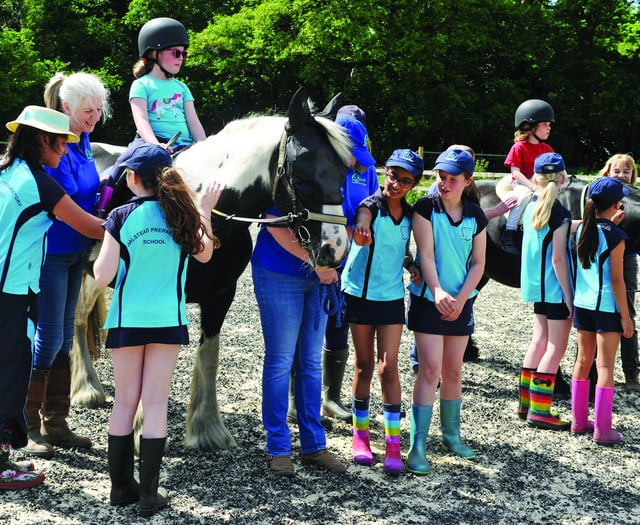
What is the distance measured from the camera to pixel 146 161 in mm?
3262

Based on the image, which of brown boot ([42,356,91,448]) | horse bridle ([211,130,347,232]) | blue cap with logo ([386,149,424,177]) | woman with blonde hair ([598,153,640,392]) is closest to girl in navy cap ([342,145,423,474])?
blue cap with logo ([386,149,424,177])

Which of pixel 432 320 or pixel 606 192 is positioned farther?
pixel 606 192

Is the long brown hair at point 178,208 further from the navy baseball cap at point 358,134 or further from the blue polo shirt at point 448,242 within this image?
the blue polo shirt at point 448,242

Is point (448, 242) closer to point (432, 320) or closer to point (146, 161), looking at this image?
point (432, 320)

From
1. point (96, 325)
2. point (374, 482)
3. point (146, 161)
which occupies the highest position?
point (146, 161)

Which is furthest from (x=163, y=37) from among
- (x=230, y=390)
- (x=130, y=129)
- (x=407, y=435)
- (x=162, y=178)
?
(x=130, y=129)

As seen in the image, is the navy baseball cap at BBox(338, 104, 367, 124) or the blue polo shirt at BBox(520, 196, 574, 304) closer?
the navy baseball cap at BBox(338, 104, 367, 124)

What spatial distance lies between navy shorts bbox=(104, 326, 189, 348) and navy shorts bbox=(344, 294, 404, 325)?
3.61ft

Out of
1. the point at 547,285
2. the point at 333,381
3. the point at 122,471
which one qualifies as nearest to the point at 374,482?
the point at 333,381

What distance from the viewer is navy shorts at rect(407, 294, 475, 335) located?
4.01 m

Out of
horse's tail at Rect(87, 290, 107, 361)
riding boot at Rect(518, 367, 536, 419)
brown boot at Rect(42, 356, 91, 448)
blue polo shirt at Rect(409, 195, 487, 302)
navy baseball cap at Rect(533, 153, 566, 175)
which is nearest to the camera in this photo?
blue polo shirt at Rect(409, 195, 487, 302)

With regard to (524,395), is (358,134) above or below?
above

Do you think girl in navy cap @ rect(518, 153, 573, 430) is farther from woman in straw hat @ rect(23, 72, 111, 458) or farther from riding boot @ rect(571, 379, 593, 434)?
woman in straw hat @ rect(23, 72, 111, 458)

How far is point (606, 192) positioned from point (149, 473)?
3238mm
